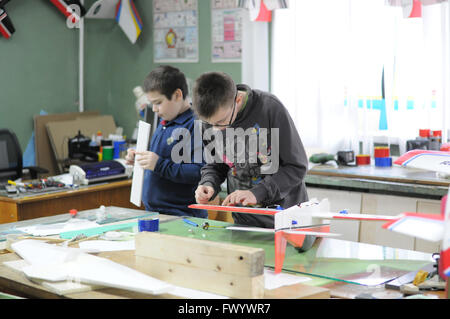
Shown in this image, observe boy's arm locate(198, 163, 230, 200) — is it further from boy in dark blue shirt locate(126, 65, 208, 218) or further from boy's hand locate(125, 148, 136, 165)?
boy's hand locate(125, 148, 136, 165)

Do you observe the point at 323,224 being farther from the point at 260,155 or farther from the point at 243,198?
the point at 260,155

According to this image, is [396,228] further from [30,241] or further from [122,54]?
[122,54]

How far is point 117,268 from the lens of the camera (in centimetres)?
187

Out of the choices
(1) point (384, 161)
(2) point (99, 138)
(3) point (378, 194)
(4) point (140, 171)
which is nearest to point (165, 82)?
(4) point (140, 171)

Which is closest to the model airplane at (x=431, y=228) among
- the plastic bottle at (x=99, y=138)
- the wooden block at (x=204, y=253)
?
the wooden block at (x=204, y=253)

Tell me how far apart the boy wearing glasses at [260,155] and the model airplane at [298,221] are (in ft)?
0.72

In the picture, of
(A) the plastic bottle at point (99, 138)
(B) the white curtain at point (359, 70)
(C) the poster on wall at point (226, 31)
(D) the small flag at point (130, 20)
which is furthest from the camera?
(D) the small flag at point (130, 20)

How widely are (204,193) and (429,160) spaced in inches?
37.3

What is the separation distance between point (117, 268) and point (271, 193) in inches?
33.2

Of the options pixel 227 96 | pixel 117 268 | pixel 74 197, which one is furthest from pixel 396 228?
pixel 74 197

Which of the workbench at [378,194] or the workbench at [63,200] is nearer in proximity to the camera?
the workbench at [378,194]

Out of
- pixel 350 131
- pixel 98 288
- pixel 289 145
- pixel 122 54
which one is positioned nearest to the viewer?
pixel 98 288

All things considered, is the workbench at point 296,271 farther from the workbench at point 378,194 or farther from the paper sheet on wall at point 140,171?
the workbench at point 378,194

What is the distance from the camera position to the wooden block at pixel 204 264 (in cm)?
166
